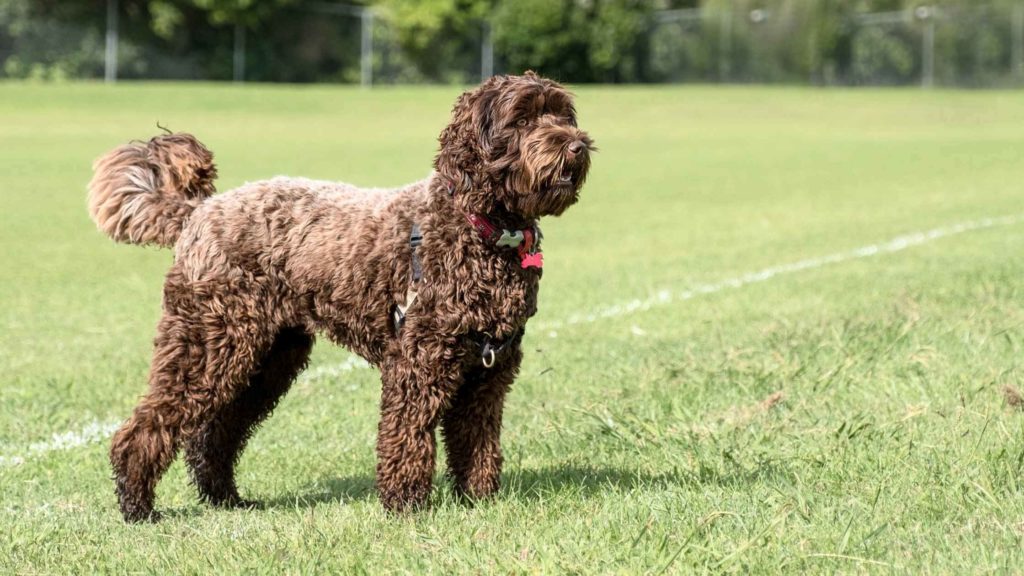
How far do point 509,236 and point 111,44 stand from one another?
45065mm

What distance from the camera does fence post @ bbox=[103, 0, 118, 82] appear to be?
47125mm

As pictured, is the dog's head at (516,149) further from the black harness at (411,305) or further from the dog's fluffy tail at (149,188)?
the dog's fluffy tail at (149,188)

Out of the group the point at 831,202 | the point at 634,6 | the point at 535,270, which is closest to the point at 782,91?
the point at 634,6

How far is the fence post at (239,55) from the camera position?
51.3 m

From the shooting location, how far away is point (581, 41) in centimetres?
5547

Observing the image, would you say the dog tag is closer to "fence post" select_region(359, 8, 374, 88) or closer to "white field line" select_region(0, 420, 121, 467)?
"white field line" select_region(0, 420, 121, 467)

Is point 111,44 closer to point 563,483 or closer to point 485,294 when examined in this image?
point 563,483

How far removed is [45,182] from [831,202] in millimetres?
12580

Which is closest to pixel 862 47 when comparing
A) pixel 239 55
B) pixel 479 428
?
pixel 239 55

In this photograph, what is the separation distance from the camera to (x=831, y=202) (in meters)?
21.3

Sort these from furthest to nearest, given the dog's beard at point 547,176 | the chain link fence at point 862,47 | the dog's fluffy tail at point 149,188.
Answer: the chain link fence at point 862,47, the dog's fluffy tail at point 149,188, the dog's beard at point 547,176

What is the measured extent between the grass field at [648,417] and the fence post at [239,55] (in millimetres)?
32347

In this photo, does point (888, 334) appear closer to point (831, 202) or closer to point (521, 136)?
point (521, 136)

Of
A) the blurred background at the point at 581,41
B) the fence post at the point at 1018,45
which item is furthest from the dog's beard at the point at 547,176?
the fence post at the point at 1018,45
